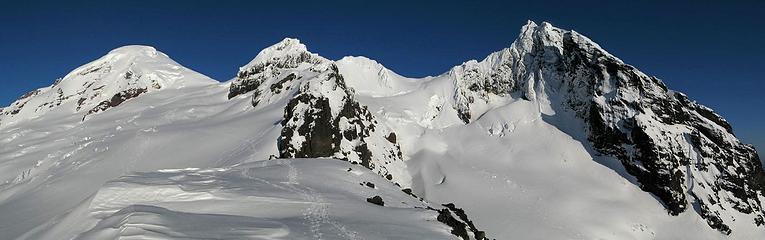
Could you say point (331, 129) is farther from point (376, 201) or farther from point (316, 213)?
point (316, 213)

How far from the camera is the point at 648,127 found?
246ft

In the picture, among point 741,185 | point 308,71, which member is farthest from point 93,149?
point 741,185

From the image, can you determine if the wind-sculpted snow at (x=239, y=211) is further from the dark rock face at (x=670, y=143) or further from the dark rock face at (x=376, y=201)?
the dark rock face at (x=670, y=143)

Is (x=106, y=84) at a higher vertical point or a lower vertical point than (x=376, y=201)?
higher

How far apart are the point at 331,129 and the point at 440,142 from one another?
23032 millimetres

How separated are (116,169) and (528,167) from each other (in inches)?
2058

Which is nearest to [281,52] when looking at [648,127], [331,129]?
[331,129]

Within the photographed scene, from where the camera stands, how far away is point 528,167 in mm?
74250

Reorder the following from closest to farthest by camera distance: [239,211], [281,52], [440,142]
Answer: [239,211], [440,142], [281,52]

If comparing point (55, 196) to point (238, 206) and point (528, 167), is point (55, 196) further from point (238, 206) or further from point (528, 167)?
point (528, 167)

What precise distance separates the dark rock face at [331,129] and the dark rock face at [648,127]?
22.3 m

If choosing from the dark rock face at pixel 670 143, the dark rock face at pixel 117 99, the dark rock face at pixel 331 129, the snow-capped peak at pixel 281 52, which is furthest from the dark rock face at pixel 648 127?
the dark rock face at pixel 117 99

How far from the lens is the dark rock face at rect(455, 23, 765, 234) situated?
70.8 meters

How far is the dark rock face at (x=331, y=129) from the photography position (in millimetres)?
60844
